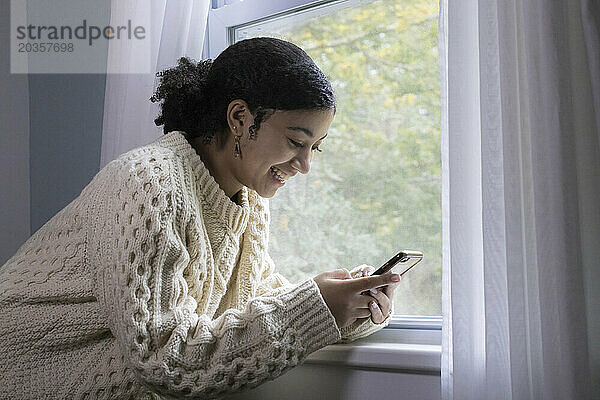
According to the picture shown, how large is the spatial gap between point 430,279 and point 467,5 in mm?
574

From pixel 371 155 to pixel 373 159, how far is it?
11 millimetres

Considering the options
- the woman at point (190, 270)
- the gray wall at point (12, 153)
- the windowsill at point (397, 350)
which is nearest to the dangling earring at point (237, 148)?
the woman at point (190, 270)

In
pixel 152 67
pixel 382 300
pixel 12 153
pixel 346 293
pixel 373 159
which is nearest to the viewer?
pixel 346 293

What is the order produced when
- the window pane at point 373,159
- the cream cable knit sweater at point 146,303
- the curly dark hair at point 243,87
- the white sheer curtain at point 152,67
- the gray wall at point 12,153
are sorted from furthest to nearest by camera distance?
the gray wall at point 12,153 → the white sheer curtain at point 152,67 → the window pane at point 373,159 → the curly dark hair at point 243,87 → the cream cable knit sweater at point 146,303

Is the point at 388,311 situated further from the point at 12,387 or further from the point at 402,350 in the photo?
the point at 12,387

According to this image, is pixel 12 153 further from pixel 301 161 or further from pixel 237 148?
pixel 301 161

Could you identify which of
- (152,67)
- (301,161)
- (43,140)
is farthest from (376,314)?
(43,140)

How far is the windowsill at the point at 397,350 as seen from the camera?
121 centimetres

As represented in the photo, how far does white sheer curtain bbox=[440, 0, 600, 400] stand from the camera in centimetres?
96

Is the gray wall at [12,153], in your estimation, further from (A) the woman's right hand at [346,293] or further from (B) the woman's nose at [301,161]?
(A) the woman's right hand at [346,293]

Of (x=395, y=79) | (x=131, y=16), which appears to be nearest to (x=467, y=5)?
(x=395, y=79)

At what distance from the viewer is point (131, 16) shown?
1.70m

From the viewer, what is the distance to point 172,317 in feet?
3.55

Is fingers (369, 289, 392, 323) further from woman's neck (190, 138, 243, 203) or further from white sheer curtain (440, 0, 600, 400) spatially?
woman's neck (190, 138, 243, 203)
